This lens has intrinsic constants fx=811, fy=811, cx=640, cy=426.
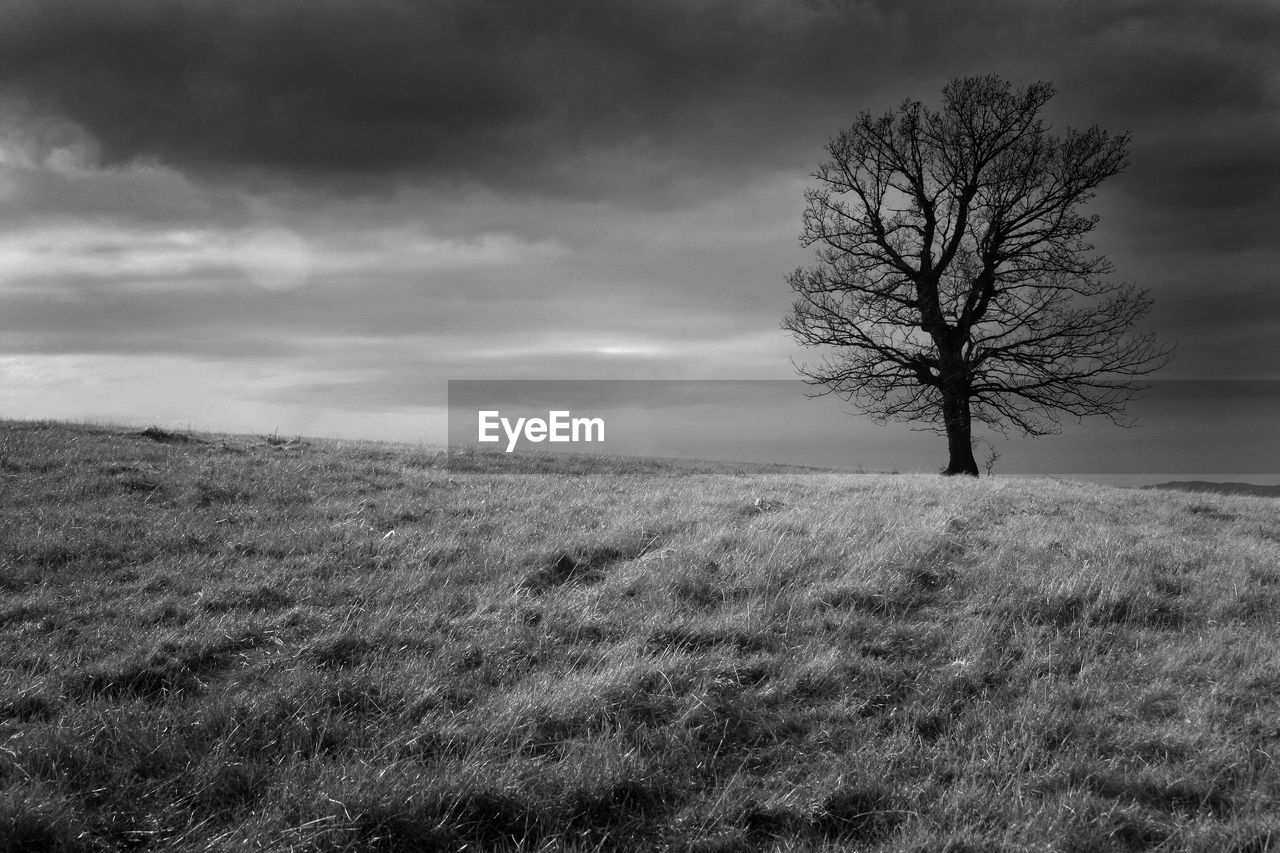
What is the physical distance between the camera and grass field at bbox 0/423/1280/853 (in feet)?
15.4

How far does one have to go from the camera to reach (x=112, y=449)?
14469 millimetres

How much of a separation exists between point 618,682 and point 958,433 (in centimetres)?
1968

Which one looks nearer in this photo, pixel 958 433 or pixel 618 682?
pixel 618 682

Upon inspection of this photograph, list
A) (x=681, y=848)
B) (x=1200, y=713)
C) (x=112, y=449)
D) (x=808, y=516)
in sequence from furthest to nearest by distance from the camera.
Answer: (x=112, y=449)
(x=808, y=516)
(x=1200, y=713)
(x=681, y=848)

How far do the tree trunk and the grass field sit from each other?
11464 mm

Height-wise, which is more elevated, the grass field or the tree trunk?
the tree trunk

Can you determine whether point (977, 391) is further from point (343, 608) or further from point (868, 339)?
point (343, 608)

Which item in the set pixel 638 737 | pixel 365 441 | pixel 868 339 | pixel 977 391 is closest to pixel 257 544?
pixel 638 737

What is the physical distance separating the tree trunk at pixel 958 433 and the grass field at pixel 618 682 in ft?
37.6

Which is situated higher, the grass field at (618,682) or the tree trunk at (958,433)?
the tree trunk at (958,433)

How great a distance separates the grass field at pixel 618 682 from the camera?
4.68 m

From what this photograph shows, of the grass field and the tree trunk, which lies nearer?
the grass field

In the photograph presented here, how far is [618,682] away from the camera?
595 cm

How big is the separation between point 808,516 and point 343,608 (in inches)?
263
